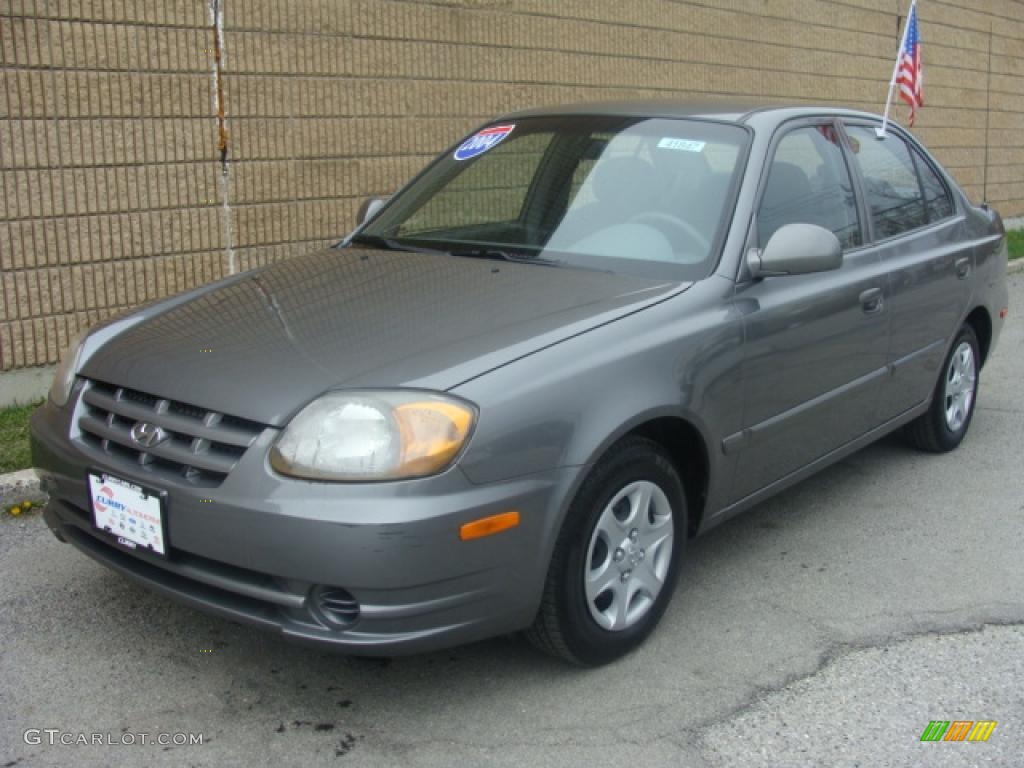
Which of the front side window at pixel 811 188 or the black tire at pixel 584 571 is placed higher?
the front side window at pixel 811 188

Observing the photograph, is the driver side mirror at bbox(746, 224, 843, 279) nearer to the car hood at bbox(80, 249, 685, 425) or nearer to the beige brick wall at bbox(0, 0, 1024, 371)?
the car hood at bbox(80, 249, 685, 425)

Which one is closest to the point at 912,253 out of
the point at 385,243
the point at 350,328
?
the point at 385,243

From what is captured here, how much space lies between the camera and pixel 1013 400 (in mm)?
6512

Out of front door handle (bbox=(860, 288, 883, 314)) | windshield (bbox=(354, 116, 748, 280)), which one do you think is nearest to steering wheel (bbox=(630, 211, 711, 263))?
windshield (bbox=(354, 116, 748, 280))

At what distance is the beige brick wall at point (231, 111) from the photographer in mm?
5551

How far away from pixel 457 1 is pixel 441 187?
10.6ft

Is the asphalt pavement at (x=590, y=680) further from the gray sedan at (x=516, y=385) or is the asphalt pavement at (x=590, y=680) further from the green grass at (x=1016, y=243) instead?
the green grass at (x=1016, y=243)

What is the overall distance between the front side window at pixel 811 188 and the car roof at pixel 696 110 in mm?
97

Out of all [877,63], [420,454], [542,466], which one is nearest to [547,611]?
[542,466]

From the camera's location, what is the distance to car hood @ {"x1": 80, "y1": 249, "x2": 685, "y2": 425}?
2.97 meters

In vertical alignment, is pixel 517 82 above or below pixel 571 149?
above

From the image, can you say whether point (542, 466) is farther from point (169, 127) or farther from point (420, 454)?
point (169, 127)

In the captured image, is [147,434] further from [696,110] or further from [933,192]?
[933,192]
